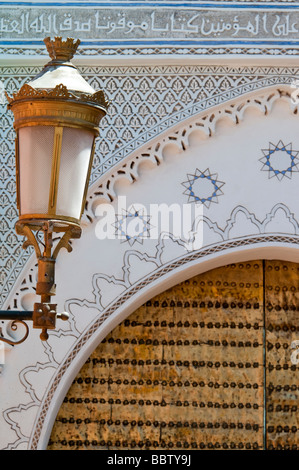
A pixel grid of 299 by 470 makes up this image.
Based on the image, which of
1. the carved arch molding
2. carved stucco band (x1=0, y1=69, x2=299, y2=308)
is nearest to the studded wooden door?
the carved arch molding

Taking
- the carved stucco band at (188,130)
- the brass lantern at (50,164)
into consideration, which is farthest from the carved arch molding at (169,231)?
the brass lantern at (50,164)

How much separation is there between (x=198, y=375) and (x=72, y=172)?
2274 mm

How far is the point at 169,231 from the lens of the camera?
5.07m

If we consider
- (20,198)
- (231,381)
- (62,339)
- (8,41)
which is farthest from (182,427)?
(20,198)

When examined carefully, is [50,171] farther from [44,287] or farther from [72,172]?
[44,287]

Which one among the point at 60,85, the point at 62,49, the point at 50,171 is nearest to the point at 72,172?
the point at 50,171

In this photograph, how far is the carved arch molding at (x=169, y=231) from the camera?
500 cm

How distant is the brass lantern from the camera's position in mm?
3062

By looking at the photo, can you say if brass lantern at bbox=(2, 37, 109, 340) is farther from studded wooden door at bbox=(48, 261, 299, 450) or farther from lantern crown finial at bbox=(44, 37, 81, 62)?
studded wooden door at bbox=(48, 261, 299, 450)

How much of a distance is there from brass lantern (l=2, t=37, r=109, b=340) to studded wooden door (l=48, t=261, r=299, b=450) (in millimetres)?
2097

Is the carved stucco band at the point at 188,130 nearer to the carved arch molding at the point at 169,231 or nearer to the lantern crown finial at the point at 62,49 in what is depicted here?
the carved arch molding at the point at 169,231

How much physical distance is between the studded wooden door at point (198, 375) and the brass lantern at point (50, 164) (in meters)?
2.10

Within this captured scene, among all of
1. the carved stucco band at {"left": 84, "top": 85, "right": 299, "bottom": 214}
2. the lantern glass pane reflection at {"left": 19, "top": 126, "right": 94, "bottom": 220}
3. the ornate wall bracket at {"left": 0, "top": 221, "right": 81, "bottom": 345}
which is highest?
the carved stucco band at {"left": 84, "top": 85, "right": 299, "bottom": 214}

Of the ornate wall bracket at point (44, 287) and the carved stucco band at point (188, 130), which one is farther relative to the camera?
the carved stucco band at point (188, 130)
